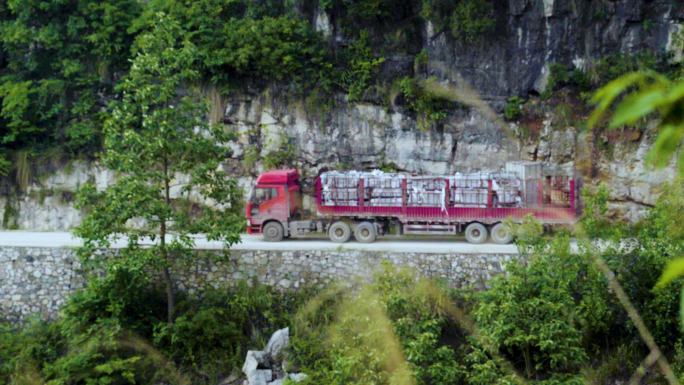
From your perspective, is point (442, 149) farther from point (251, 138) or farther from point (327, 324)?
point (327, 324)

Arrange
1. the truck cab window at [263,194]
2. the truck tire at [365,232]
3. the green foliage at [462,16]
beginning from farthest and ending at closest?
1. the green foliage at [462,16]
2. the truck cab window at [263,194]
3. the truck tire at [365,232]

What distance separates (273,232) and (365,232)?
2105mm

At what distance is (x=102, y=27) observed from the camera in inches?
803

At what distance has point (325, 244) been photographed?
16.9 metres

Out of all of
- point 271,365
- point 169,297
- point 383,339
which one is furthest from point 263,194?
point 383,339

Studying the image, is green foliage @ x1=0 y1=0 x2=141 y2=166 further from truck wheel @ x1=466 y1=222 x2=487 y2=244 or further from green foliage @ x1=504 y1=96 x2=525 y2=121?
truck wheel @ x1=466 y1=222 x2=487 y2=244

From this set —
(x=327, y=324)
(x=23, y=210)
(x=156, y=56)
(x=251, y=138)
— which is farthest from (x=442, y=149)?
(x=23, y=210)

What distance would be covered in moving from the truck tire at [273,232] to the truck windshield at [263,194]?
0.59 meters

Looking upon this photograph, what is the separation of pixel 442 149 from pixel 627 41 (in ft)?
16.9

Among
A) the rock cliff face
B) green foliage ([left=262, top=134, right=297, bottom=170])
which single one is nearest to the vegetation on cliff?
the rock cliff face

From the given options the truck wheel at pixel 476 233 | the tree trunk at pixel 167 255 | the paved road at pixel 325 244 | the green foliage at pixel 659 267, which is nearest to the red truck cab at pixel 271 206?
the paved road at pixel 325 244

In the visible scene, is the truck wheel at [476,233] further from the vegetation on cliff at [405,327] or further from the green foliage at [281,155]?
the green foliage at [281,155]

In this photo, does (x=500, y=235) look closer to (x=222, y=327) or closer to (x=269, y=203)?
(x=269, y=203)

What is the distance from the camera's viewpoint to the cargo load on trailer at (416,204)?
16781 mm
